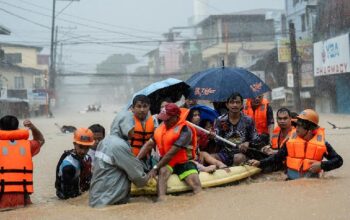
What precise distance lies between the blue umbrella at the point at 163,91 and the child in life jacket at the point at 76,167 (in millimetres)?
1565

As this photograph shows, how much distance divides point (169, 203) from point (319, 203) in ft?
5.30

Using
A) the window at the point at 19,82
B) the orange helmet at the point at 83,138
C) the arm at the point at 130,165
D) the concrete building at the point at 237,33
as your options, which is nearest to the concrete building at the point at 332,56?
the concrete building at the point at 237,33

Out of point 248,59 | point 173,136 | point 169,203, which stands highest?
point 248,59

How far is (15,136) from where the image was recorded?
5.96 metres

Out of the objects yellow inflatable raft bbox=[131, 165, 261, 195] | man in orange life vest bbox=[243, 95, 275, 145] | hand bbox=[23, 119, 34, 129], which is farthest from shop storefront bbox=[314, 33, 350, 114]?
hand bbox=[23, 119, 34, 129]

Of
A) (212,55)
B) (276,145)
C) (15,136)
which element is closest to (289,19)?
(212,55)

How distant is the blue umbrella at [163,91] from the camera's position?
25.0 ft

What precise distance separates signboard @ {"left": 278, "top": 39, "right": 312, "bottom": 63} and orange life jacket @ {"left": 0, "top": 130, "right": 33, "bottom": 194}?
2591 cm

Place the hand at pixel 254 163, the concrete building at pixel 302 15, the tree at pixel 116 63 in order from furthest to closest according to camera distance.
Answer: the tree at pixel 116 63 < the concrete building at pixel 302 15 < the hand at pixel 254 163

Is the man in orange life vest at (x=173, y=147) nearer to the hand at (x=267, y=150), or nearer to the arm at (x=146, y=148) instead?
the arm at (x=146, y=148)

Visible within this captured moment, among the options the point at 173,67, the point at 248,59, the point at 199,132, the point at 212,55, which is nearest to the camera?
the point at 199,132

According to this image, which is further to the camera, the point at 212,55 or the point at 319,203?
the point at 212,55

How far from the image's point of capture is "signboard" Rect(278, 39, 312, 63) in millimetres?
30391

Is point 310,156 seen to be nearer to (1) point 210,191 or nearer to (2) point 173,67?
(1) point 210,191
